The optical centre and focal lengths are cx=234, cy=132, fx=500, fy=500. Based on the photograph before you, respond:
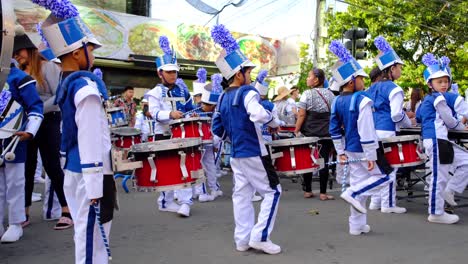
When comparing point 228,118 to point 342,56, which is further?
point 342,56

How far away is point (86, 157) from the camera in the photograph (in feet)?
10.5

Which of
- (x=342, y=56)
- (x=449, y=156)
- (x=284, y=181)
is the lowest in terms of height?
(x=284, y=181)

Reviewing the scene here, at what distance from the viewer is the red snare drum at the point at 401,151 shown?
6113 millimetres

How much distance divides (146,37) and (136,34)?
426 mm

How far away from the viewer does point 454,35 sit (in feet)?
76.2

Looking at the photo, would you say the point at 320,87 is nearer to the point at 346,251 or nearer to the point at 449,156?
the point at 449,156

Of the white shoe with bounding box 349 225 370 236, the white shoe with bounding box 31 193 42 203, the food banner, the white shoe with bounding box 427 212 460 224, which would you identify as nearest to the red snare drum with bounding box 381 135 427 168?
the white shoe with bounding box 427 212 460 224

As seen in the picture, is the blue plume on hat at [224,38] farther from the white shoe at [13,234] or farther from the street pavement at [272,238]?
the white shoe at [13,234]

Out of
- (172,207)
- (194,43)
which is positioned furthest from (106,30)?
(172,207)

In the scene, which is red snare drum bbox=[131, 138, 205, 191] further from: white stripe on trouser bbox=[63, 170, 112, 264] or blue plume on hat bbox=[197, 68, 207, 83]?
blue plume on hat bbox=[197, 68, 207, 83]

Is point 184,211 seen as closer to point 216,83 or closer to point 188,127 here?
point 188,127

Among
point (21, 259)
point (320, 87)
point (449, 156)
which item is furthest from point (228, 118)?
point (320, 87)

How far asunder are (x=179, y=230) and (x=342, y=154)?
82.7 inches

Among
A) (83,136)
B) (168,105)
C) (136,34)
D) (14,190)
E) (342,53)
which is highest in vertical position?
(136,34)
